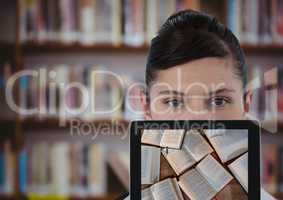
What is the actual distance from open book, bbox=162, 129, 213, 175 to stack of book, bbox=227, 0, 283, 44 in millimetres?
793

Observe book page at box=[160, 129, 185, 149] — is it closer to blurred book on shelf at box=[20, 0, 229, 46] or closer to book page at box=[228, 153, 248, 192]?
book page at box=[228, 153, 248, 192]

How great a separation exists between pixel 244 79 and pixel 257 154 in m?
0.39

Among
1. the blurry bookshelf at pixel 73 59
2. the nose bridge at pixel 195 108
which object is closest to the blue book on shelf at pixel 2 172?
the blurry bookshelf at pixel 73 59

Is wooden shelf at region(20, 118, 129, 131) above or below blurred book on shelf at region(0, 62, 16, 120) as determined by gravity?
below

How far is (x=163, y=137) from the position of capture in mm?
712

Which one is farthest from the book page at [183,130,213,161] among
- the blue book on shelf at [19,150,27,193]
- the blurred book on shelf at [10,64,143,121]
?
the blue book on shelf at [19,150,27,193]

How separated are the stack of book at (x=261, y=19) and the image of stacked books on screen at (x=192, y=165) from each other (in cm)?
79

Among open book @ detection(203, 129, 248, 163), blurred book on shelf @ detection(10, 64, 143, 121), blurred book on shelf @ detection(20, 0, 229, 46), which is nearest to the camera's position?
open book @ detection(203, 129, 248, 163)

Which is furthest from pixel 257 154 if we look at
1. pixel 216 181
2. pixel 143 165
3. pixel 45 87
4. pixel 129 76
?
pixel 45 87

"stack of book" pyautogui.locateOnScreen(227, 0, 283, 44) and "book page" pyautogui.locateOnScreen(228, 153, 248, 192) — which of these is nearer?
"book page" pyautogui.locateOnScreen(228, 153, 248, 192)

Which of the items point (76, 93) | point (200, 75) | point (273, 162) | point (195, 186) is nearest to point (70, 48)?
point (76, 93)

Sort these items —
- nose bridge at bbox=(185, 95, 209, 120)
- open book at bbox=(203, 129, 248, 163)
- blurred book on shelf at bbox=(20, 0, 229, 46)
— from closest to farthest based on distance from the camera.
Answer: open book at bbox=(203, 129, 248, 163)
nose bridge at bbox=(185, 95, 209, 120)
blurred book on shelf at bbox=(20, 0, 229, 46)

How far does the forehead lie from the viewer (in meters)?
0.99

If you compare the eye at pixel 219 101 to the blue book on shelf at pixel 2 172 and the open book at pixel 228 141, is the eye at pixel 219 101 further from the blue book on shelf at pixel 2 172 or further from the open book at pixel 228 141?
the blue book on shelf at pixel 2 172
